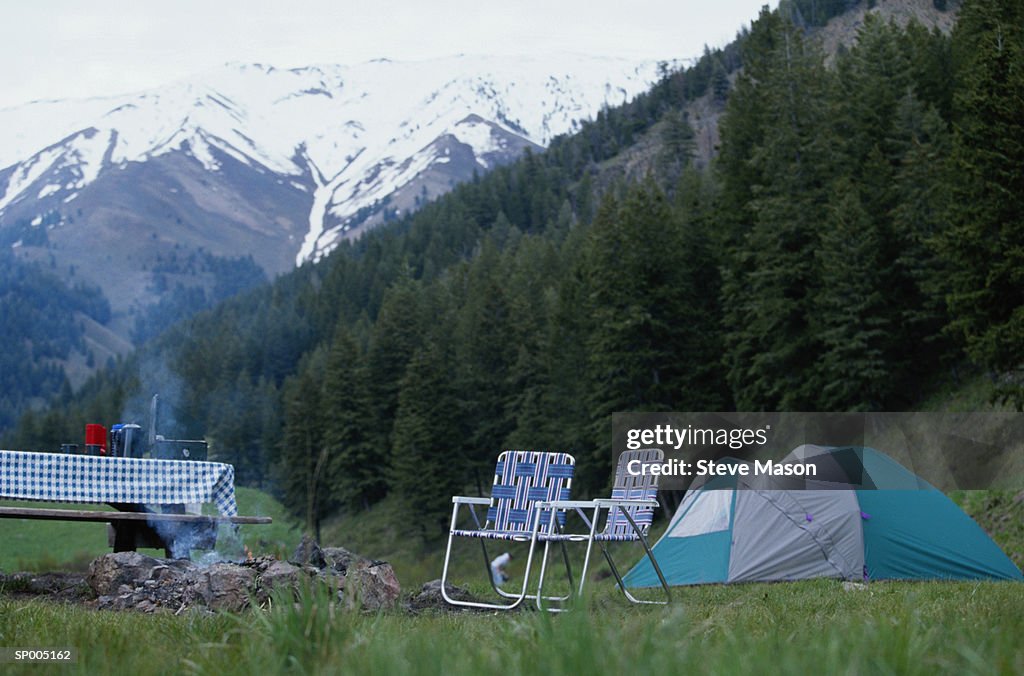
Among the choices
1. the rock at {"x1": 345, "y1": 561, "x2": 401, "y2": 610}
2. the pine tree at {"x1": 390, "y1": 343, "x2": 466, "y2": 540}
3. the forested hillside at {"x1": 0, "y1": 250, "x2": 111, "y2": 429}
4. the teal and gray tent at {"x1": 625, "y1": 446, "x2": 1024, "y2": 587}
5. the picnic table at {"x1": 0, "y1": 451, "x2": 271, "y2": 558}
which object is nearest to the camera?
the rock at {"x1": 345, "y1": 561, "x2": 401, "y2": 610}

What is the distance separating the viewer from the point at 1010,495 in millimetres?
17625

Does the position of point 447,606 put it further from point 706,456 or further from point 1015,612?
point 706,456

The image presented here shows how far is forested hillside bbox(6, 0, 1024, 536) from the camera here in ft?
75.2

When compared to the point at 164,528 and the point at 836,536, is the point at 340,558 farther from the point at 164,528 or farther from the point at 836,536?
the point at 836,536

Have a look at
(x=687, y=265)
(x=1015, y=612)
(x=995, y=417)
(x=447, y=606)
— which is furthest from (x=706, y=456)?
(x=1015, y=612)

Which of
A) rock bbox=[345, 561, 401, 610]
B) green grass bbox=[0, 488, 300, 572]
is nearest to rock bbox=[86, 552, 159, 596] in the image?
green grass bbox=[0, 488, 300, 572]

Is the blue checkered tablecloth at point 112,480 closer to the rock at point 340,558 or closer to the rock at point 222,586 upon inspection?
the rock at point 340,558

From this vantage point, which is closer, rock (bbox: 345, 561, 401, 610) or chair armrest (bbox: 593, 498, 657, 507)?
rock (bbox: 345, 561, 401, 610)

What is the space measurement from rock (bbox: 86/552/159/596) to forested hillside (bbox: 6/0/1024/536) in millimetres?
5053

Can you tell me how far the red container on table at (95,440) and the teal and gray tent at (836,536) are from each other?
6.03 metres

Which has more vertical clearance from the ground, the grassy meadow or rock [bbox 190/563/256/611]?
the grassy meadow

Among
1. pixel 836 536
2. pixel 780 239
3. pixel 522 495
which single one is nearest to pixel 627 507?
pixel 522 495
